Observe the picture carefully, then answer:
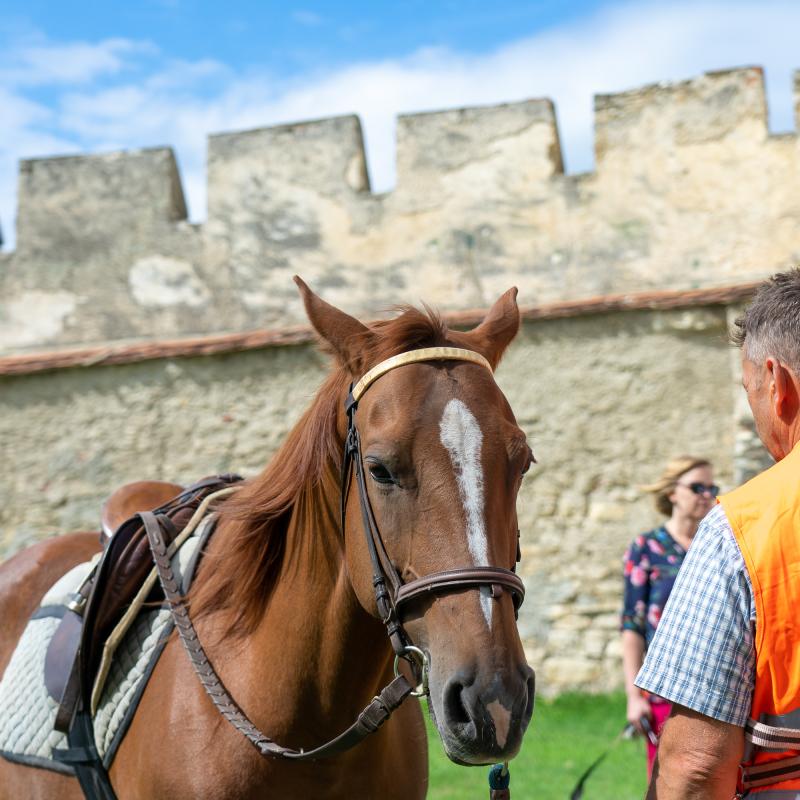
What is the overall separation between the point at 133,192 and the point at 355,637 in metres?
8.29

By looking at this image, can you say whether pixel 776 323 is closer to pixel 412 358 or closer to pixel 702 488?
pixel 412 358

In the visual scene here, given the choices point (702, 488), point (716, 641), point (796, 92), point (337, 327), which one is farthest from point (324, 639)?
point (796, 92)

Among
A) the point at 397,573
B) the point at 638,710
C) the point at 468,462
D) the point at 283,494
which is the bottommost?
the point at 638,710

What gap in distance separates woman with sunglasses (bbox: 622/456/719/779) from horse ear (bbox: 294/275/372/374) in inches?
96.3

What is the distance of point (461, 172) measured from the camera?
30.9ft

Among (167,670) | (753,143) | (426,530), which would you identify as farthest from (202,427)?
(426,530)

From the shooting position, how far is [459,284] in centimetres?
936

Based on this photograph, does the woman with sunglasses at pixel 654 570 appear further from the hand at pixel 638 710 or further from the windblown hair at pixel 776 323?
the windblown hair at pixel 776 323

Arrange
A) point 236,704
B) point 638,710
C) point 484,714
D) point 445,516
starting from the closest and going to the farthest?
point 484,714, point 445,516, point 236,704, point 638,710

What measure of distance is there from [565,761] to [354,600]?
4.78 m

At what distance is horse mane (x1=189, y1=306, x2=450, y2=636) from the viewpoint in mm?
2406

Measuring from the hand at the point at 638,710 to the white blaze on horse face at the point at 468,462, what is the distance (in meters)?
2.58

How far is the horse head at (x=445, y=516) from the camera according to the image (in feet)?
6.48

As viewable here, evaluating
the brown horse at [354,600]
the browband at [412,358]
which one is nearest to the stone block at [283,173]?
the brown horse at [354,600]
